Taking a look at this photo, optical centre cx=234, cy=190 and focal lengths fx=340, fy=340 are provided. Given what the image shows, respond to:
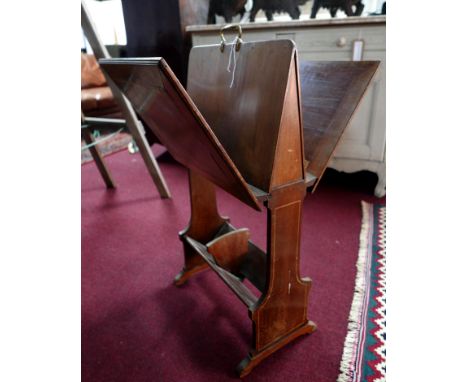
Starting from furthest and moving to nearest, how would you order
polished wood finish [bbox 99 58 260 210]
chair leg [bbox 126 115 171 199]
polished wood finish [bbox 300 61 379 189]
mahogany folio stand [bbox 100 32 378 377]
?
chair leg [bbox 126 115 171 199] → polished wood finish [bbox 300 61 379 189] → mahogany folio stand [bbox 100 32 378 377] → polished wood finish [bbox 99 58 260 210]

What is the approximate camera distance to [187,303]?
136 cm

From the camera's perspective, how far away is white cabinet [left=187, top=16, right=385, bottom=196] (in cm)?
186

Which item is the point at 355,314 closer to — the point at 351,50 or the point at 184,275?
the point at 184,275

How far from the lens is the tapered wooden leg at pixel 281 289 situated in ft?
3.05

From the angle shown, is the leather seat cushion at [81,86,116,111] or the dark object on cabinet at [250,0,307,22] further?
the leather seat cushion at [81,86,116,111]

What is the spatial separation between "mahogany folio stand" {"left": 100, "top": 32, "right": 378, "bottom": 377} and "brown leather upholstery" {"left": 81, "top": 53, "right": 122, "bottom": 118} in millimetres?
2617

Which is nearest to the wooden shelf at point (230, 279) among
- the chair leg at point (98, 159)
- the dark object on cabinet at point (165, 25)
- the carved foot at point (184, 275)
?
the carved foot at point (184, 275)

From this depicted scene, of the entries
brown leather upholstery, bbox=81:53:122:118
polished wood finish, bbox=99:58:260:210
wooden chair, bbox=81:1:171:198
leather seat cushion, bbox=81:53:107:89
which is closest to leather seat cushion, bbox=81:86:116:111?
brown leather upholstery, bbox=81:53:122:118

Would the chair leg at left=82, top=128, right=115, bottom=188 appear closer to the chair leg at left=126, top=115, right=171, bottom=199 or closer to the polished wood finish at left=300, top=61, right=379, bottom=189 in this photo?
the chair leg at left=126, top=115, right=171, bottom=199

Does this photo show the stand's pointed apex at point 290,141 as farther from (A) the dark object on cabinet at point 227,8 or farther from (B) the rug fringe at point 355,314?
(A) the dark object on cabinet at point 227,8

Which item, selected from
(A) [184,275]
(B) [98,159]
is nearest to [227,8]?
(B) [98,159]

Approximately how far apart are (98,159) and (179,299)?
54.8 inches

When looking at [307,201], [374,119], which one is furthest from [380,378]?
[374,119]
